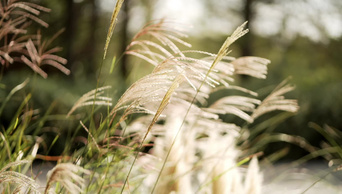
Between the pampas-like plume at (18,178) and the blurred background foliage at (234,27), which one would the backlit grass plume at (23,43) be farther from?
the blurred background foliage at (234,27)

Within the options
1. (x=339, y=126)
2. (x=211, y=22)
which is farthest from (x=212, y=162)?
(x=211, y=22)

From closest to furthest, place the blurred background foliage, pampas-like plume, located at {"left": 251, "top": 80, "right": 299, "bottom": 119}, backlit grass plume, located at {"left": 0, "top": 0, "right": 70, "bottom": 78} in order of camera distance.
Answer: pampas-like plume, located at {"left": 251, "top": 80, "right": 299, "bottom": 119} < backlit grass plume, located at {"left": 0, "top": 0, "right": 70, "bottom": 78} < the blurred background foliage

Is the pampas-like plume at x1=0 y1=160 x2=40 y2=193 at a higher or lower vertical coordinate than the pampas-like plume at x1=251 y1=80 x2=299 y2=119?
lower

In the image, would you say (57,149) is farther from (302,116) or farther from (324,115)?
(324,115)

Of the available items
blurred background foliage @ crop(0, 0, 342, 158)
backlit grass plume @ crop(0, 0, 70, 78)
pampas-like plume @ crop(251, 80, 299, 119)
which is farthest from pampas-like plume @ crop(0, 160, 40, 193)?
blurred background foliage @ crop(0, 0, 342, 158)

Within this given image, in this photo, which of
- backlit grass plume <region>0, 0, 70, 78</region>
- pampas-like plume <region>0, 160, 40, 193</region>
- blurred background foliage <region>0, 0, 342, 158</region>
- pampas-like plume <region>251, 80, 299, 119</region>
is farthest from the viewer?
blurred background foliage <region>0, 0, 342, 158</region>

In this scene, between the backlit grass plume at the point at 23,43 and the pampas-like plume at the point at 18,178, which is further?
the backlit grass plume at the point at 23,43

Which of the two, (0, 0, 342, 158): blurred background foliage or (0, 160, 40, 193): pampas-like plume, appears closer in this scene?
(0, 160, 40, 193): pampas-like plume

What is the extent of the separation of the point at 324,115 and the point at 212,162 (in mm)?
5416

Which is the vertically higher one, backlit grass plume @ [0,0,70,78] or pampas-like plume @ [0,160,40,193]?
A: backlit grass plume @ [0,0,70,78]

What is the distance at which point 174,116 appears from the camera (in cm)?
194

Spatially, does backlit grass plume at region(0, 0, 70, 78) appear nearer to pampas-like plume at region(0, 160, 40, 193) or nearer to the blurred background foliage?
pampas-like plume at region(0, 160, 40, 193)

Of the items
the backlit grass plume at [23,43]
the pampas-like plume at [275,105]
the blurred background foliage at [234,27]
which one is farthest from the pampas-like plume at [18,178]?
the blurred background foliage at [234,27]

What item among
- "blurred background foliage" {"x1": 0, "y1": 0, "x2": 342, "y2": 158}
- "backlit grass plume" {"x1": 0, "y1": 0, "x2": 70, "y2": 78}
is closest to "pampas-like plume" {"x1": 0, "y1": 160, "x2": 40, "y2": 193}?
"backlit grass plume" {"x1": 0, "y1": 0, "x2": 70, "y2": 78}
